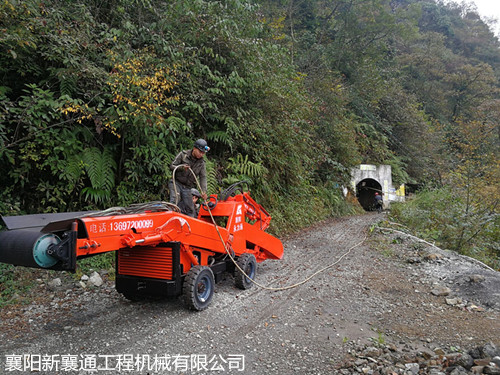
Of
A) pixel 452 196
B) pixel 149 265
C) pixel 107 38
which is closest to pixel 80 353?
pixel 149 265

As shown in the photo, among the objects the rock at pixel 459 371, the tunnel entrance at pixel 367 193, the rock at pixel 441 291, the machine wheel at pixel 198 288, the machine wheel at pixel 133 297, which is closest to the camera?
the rock at pixel 459 371

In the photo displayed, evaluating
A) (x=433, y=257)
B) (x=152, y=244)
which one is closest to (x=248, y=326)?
(x=152, y=244)

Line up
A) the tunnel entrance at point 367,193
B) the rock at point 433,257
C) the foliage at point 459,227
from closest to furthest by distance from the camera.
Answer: the rock at point 433,257 < the foliage at point 459,227 < the tunnel entrance at point 367,193

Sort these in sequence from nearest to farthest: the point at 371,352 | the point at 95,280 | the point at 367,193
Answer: the point at 371,352 → the point at 95,280 → the point at 367,193

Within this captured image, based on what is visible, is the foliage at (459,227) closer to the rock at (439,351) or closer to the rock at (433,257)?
the rock at (433,257)

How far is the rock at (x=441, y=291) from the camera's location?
588cm

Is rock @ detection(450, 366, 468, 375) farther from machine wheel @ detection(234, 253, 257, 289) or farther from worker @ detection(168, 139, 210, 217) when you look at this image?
worker @ detection(168, 139, 210, 217)

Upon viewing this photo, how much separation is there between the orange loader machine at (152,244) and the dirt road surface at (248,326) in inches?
15.3

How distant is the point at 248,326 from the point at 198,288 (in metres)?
0.85

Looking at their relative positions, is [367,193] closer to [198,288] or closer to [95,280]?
[198,288]

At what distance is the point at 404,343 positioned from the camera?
4027mm

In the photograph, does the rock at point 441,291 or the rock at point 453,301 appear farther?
the rock at point 441,291

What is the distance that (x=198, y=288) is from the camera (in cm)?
445

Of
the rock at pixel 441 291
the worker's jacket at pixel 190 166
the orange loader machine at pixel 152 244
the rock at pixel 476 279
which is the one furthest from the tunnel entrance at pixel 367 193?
Answer: the worker's jacket at pixel 190 166
